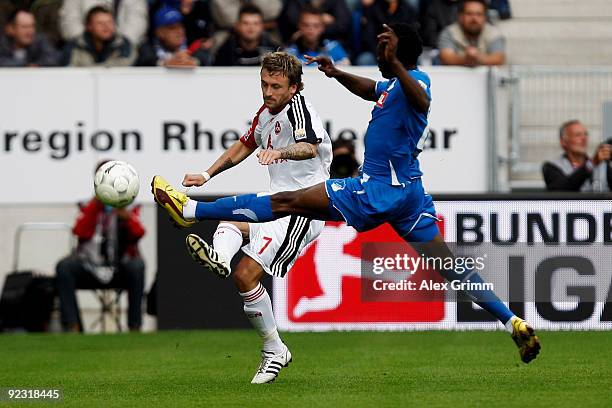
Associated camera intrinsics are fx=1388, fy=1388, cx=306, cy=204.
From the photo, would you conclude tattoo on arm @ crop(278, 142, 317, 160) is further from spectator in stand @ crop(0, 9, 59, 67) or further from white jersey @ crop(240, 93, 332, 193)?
spectator in stand @ crop(0, 9, 59, 67)

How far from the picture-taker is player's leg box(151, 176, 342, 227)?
9.38 metres

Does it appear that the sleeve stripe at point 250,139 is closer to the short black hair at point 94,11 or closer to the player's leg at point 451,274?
the player's leg at point 451,274

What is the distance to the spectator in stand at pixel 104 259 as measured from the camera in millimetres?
15289

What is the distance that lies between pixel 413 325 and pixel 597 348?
8.76 ft

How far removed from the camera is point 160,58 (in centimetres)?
1727

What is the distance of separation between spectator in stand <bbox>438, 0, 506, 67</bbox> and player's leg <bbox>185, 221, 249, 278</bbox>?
7354 millimetres

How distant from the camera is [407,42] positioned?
9.42 metres

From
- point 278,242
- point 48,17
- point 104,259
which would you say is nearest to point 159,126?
point 104,259

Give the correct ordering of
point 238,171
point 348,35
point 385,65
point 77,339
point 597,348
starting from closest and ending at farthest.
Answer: point 385,65 < point 597,348 < point 77,339 < point 238,171 < point 348,35

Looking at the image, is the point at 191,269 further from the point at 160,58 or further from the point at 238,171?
the point at 160,58

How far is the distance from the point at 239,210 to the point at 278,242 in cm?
89

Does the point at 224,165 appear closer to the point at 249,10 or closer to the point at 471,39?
the point at 249,10

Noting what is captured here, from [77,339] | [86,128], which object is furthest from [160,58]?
[77,339]

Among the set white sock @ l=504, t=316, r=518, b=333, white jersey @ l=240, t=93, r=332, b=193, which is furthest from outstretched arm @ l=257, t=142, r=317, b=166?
white sock @ l=504, t=316, r=518, b=333
